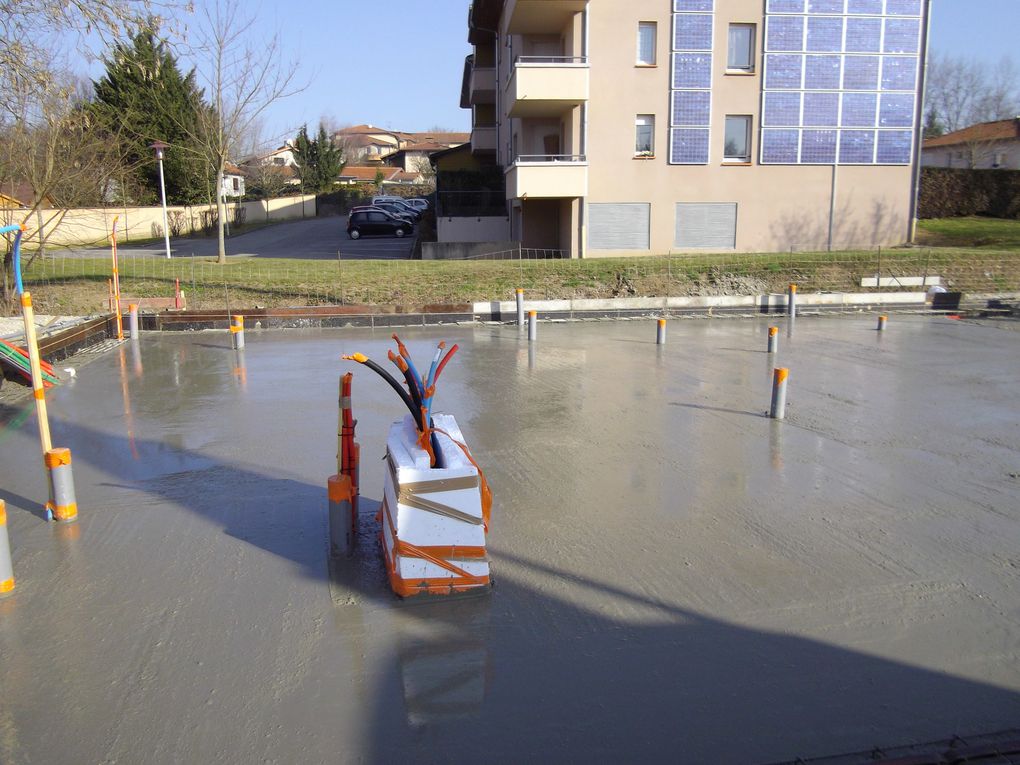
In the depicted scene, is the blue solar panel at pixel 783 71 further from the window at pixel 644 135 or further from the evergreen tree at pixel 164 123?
the evergreen tree at pixel 164 123

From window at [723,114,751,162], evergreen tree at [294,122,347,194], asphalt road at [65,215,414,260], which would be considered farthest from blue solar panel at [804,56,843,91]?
evergreen tree at [294,122,347,194]

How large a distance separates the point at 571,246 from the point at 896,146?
484 inches

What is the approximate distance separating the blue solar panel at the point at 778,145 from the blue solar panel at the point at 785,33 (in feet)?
9.44

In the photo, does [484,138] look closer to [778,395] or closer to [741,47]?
[741,47]

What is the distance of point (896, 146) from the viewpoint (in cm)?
2870

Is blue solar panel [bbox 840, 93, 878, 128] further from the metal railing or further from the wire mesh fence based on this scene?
the metal railing

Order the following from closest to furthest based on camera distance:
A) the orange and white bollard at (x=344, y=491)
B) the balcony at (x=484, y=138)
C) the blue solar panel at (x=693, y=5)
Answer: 1. the orange and white bollard at (x=344, y=491)
2. the blue solar panel at (x=693, y=5)
3. the balcony at (x=484, y=138)

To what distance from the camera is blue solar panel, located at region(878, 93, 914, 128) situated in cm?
2836

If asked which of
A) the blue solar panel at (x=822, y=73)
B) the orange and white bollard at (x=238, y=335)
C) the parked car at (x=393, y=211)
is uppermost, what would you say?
the blue solar panel at (x=822, y=73)

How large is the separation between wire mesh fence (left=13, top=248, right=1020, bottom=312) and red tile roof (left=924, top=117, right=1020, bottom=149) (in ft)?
114

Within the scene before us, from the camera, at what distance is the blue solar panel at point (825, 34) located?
91.0ft

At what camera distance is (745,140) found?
28.3m

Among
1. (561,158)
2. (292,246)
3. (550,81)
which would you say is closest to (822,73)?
(561,158)

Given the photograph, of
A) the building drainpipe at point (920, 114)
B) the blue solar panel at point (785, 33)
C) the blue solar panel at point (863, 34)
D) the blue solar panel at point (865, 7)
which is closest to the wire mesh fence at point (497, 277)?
the building drainpipe at point (920, 114)
